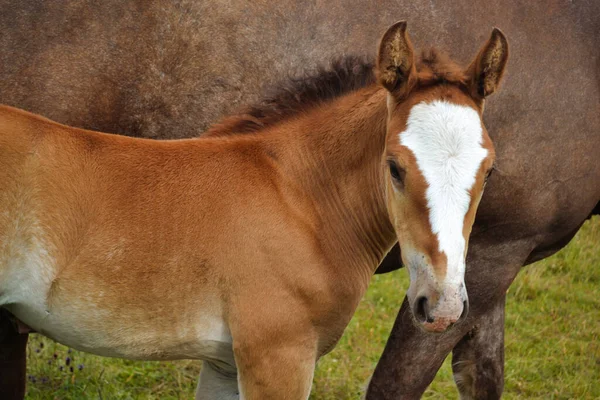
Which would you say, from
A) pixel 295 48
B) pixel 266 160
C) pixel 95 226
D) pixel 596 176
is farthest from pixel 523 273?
pixel 95 226

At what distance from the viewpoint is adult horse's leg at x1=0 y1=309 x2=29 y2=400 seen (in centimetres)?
438

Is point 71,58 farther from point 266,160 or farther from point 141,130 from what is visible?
point 266,160

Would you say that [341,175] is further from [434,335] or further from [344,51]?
[434,335]

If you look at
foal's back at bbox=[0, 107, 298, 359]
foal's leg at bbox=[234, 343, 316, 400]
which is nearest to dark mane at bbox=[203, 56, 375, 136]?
foal's back at bbox=[0, 107, 298, 359]

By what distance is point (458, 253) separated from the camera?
320 centimetres

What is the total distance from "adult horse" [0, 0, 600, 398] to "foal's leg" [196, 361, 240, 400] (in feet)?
3.04

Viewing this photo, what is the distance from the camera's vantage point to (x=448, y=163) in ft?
10.6

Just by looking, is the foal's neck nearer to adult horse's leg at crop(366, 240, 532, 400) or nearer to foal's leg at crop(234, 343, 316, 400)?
foal's leg at crop(234, 343, 316, 400)

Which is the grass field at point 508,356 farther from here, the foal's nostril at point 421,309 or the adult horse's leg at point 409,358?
the foal's nostril at point 421,309

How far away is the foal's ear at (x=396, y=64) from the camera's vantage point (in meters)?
3.46

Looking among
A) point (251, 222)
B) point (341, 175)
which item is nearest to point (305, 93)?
point (341, 175)

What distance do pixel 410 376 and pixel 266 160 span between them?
4.63ft

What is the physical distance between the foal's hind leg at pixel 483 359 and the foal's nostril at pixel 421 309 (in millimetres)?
1760

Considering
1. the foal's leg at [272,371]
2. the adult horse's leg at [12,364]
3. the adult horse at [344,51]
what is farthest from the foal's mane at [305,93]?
the adult horse's leg at [12,364]
